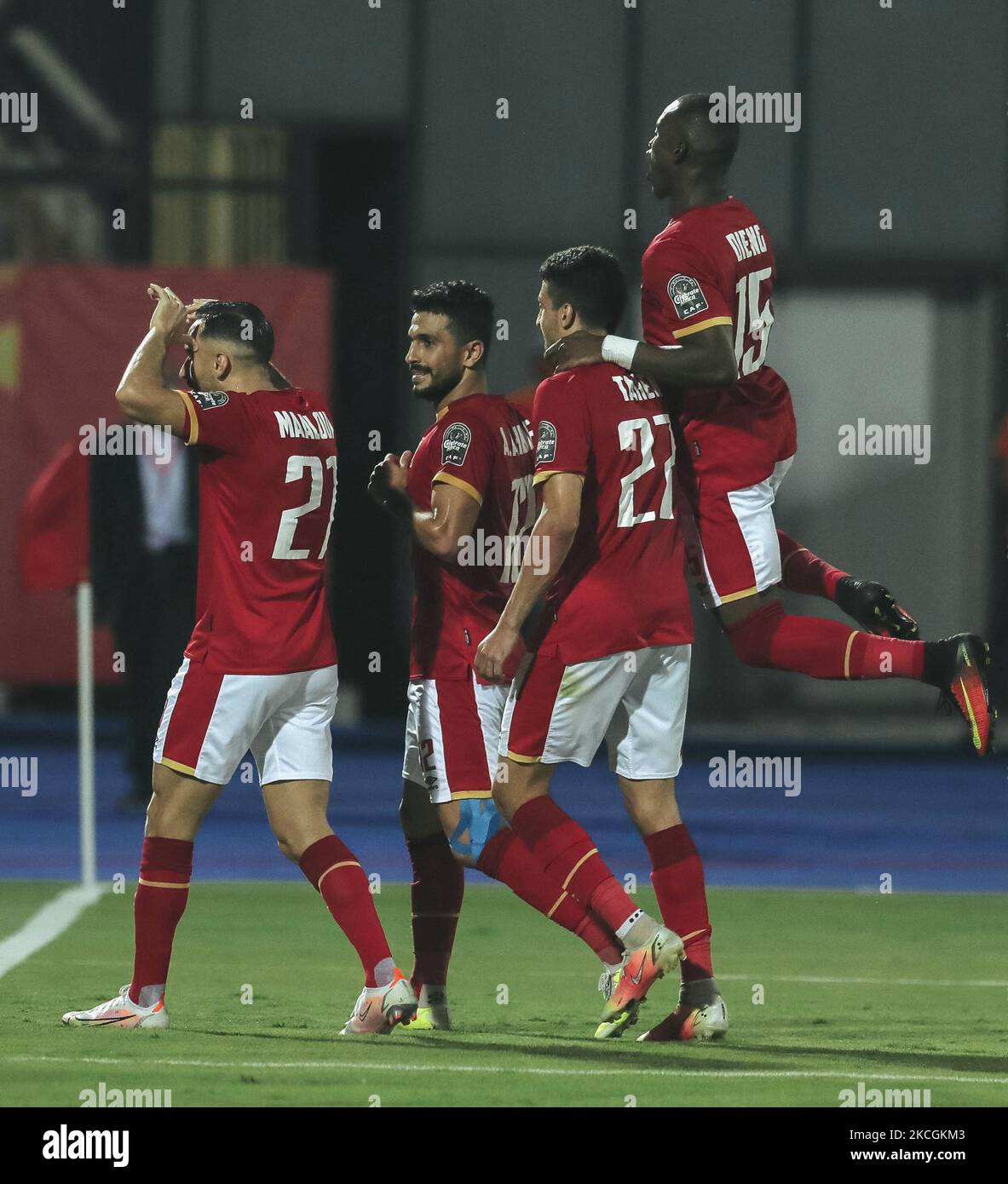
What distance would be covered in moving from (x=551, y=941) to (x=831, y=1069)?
3447 mm

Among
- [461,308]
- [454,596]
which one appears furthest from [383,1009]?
[461,308]

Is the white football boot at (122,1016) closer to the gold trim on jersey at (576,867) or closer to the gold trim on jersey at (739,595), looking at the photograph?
the gold trim on jersey at (576,867)

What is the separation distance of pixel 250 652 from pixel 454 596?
2.33 feet

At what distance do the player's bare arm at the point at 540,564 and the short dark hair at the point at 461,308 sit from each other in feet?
2.48

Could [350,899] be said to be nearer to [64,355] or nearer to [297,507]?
[297,507]

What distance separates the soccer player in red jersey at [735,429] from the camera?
7789 millimetres

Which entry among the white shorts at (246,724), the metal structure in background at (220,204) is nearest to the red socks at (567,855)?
the white shorts at (246,724)

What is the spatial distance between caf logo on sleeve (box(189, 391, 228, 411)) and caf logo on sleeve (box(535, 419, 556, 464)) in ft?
3.29

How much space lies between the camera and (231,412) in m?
7.64

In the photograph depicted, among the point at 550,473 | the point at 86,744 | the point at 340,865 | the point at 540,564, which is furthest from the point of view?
the point at 86,744

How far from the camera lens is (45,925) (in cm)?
1066

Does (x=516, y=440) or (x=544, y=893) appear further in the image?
(x=516, y=440)

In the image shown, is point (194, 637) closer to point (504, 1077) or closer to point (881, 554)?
point (504, 1077)

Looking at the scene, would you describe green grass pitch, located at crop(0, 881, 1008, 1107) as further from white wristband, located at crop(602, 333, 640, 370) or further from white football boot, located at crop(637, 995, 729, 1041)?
white wristband, located at crop(602, 333, 640, 370)
